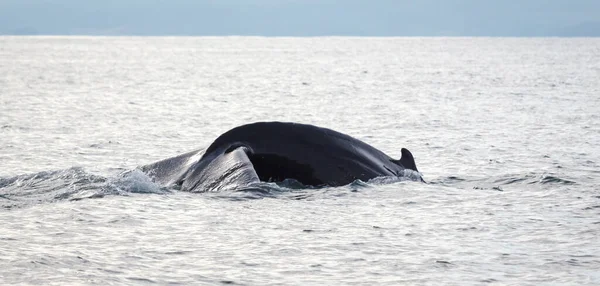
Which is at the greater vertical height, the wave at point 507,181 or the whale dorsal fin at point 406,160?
the whale dorsal fin at point 406,160

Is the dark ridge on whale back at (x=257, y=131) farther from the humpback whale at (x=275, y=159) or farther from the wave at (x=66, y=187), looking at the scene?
the wave at (x=66, y=187)

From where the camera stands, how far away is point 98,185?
41.2ft

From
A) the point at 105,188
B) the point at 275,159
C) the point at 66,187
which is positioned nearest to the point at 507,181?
the point at 275,159

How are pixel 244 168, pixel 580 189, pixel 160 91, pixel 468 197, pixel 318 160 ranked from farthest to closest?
1. pixel 160 91
2. pixel 580 189
3. pixel 468 197
4. pixel 318 160
5. pixel 244 168

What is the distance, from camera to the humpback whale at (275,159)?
10.8 m

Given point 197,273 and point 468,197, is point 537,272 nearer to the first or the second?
point 197,273

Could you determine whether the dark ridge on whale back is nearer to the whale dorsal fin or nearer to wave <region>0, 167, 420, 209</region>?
wave <region>0, 167, 420, 209</region>

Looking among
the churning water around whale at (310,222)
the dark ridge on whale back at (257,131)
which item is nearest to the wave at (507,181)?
the churning water around whale at (310,222)

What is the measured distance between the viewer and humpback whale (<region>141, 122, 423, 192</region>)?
424 inches

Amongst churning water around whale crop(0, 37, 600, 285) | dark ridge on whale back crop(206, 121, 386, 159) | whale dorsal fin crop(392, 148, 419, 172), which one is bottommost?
churning water around whale crop(0, 37, 600, 285)

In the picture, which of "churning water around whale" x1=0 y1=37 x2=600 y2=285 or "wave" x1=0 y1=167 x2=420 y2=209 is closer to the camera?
"churning water around whale" x1=0 y1=37 x2=600 y2=285

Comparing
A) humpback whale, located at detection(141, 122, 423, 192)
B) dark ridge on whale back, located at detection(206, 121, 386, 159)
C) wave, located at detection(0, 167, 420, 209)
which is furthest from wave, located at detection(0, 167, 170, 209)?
dark ridge on whale back, located at detection(206, 121, 386, 159)

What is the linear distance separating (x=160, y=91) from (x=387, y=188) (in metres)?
41.3

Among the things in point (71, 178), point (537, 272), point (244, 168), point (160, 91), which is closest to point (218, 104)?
point (160, 91)
